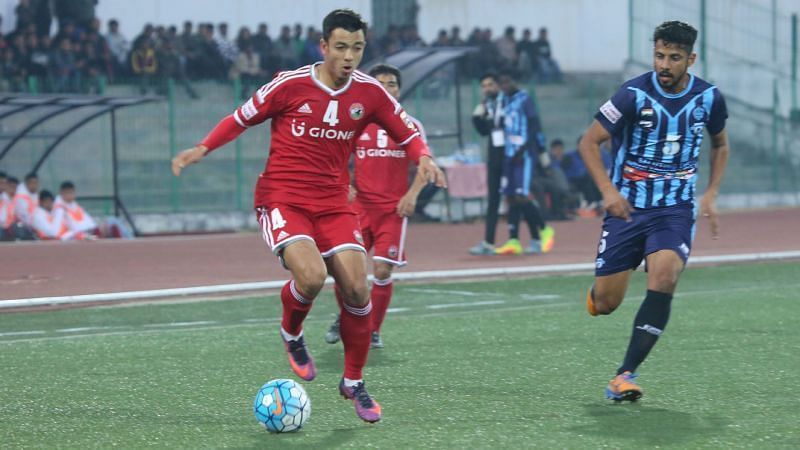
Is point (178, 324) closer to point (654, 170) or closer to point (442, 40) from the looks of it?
point (654, 170)

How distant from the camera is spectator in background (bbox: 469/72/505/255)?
1772cm

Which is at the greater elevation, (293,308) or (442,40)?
(442,40)

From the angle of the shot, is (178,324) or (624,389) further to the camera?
(178,324)

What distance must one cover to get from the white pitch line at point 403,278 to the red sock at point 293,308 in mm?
5239

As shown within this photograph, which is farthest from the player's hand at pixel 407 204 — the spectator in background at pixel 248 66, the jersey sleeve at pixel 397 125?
the spectator in background at pixel 248 66

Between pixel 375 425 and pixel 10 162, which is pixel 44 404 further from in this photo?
pixel 10 162

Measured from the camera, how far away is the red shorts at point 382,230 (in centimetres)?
1035

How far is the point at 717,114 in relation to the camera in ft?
26.8

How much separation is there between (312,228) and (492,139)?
1013cm

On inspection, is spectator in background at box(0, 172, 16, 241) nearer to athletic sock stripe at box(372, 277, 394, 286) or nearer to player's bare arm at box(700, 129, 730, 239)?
athletic sock stripe at box(372, 277, 394, 286)

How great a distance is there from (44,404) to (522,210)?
35.1 ft

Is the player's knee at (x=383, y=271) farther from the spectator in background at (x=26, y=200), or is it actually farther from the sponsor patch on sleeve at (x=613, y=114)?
the spectator in background at (x=26, y=200)

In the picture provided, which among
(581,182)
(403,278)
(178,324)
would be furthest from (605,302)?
(581,182)

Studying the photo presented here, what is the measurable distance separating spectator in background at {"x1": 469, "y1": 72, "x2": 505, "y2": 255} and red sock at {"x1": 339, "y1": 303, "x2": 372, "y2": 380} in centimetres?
1014
